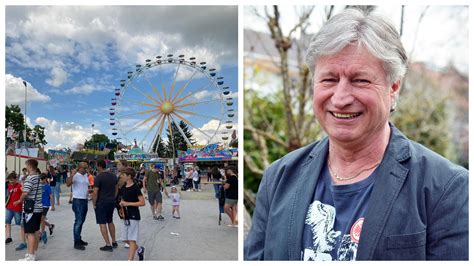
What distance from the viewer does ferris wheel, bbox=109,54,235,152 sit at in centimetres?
321

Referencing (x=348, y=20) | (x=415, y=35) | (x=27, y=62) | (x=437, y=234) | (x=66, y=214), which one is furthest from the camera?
(x=415, y=35)

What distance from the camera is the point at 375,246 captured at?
152 centimetres

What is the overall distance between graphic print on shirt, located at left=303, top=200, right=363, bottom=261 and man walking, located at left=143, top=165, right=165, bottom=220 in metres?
1.83

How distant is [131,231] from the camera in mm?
3262

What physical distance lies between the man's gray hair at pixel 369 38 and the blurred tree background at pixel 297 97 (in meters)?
1.98

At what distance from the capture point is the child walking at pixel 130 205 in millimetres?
3248

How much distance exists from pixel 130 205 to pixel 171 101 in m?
0.80

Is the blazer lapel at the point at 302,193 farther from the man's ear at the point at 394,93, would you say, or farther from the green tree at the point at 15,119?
the green tree at the point at 15,119

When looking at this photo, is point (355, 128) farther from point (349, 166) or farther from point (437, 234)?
point (437, 234)

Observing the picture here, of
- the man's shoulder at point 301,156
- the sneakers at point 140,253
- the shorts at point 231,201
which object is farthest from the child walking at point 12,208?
the man's shoulder at point 301,156

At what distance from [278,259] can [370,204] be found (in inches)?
16.0

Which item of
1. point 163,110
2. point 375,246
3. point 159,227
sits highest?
point 163,110

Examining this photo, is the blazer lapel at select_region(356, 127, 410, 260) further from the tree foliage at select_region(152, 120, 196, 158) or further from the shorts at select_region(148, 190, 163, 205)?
the shorts at select_region(148, 190, 163, 205)

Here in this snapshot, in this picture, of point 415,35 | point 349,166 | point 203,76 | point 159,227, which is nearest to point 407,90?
point 415,35
